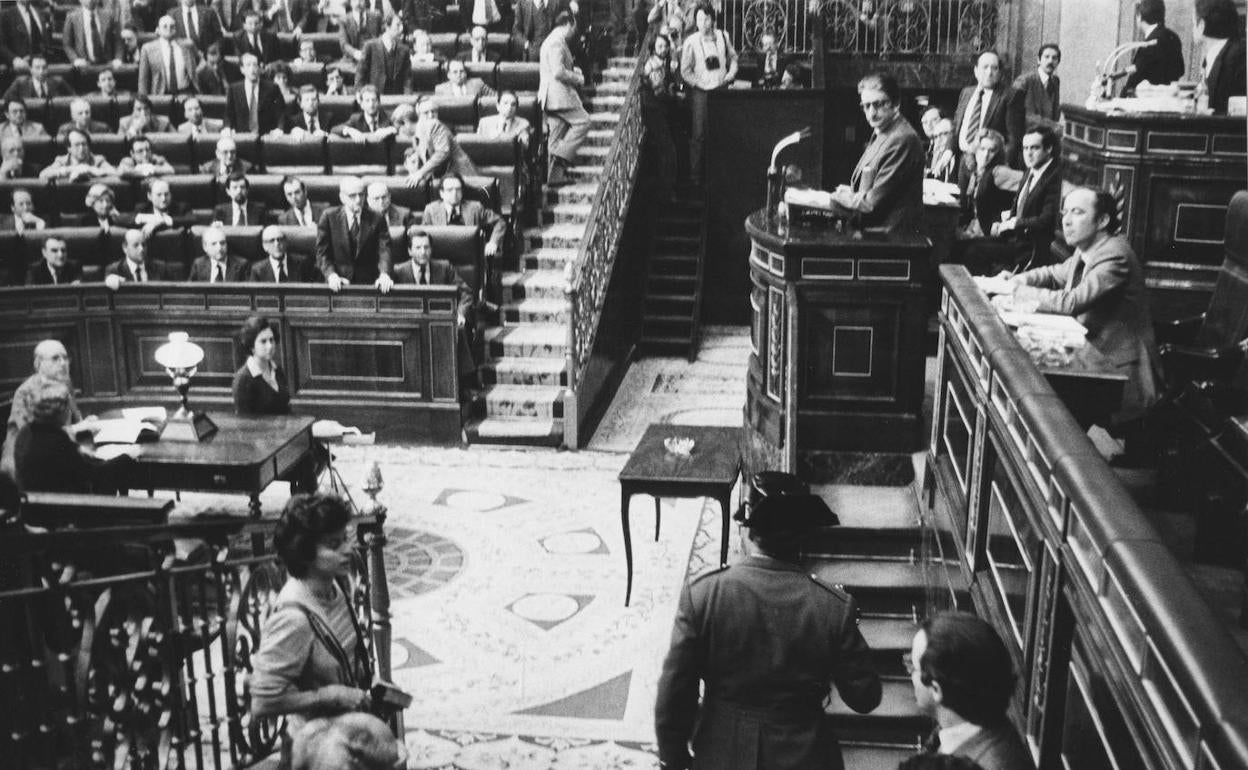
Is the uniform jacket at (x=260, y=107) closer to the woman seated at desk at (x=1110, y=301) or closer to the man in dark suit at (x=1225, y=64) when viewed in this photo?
the man in dark suit at (x=1225, y=64)

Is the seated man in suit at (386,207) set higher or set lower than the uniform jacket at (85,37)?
lower

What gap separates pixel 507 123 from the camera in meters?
10.4

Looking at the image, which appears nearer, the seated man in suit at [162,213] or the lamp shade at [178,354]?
the lamp shade at [178,354]

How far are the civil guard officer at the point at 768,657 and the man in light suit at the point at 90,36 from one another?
10.9 metres

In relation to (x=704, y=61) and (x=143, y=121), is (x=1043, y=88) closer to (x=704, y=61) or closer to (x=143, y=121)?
(x=704, y=61)

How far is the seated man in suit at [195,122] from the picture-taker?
36.2 ft

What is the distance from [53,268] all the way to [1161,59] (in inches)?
289

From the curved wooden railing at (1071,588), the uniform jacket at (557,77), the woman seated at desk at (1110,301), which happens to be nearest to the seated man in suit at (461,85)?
the uniform jacket at (557,77)

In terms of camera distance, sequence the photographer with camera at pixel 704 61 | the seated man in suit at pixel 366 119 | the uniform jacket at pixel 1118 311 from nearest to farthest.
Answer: the uniform jacket at pixel 1118 311, the seated man in suit at pixel 366 119, the photographer with camera at pixel 704 61

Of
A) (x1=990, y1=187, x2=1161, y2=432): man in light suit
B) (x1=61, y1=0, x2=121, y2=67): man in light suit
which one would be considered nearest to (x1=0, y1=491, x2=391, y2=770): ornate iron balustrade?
Answer: (x1=990, y1=187, x2=1161, y2=432): man in light suit

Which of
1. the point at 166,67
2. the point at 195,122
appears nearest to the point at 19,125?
the point at 195,122

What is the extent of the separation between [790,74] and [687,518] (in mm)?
6159

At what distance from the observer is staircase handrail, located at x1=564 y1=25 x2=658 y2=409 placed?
8.58 meters

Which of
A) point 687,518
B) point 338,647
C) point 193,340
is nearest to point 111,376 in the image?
point 193,340
